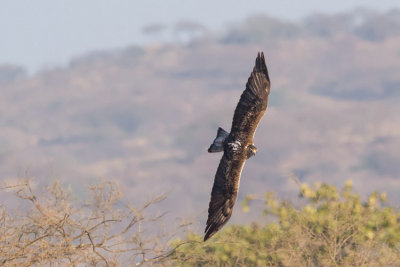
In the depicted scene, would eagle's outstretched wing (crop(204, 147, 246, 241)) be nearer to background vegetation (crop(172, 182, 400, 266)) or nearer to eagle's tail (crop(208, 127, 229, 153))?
eagle's tail (crop(208, 127, 229, 153))

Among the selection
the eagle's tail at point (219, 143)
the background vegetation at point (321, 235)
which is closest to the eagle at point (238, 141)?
the eagle's tail at point (219, 143)

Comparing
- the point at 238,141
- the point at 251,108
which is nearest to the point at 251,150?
the point at 238,141

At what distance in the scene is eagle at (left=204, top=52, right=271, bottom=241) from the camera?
53.0 feet

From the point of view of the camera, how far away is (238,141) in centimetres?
1623

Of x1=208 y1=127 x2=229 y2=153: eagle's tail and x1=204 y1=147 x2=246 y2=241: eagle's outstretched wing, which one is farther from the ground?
x1=208 y1=127 x2=229 y2=153: eagle's tail

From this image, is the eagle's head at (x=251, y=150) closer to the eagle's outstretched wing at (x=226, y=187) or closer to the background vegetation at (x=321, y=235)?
the eagle's outstretched wing at (x=226, y=187)

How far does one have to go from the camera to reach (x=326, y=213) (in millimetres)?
24547

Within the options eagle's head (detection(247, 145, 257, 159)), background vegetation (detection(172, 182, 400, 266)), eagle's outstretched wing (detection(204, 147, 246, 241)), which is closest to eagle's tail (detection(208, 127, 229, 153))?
eagle's outstretched wing (detection(204, 147, 246, 241))

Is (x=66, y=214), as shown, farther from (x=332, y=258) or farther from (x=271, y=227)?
(x=271, y=227)

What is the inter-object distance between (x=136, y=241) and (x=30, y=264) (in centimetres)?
293

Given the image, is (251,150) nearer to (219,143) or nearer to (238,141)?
(238,141)

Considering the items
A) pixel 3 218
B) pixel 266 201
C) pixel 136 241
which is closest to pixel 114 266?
pixel 136 241

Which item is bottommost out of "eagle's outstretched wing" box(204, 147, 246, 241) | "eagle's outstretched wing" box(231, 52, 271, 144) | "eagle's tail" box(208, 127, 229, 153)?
"eagle's outstretched wing" box(204, 147, 246, 241)

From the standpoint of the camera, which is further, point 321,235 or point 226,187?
point 321,235
